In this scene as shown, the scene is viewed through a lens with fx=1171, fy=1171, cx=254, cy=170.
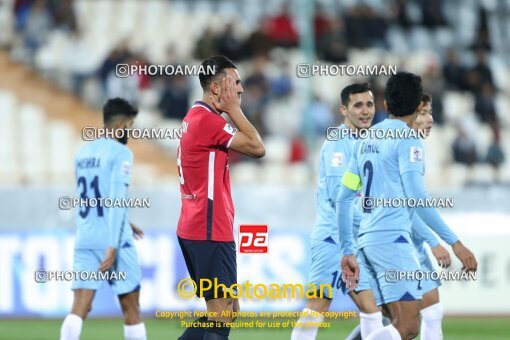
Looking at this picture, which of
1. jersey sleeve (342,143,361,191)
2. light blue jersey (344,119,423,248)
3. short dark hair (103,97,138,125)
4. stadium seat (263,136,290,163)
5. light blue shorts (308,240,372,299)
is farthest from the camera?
stadium seat (263,136,290,163)

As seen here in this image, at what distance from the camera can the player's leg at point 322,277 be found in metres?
9.30

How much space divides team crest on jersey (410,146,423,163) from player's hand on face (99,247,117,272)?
9.21ft

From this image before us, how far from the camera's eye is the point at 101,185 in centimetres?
975

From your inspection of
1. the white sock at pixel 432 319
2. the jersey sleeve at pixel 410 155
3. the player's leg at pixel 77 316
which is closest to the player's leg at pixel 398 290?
the jersey sleeve at pixel 410 155

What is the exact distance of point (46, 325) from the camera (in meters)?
13.9

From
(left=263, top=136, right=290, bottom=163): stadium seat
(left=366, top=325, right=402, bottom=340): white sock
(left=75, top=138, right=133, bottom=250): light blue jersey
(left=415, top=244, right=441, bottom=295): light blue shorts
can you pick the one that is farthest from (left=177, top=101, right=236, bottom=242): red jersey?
(left=263, top=136, right=290, bottom=163): stadium seat

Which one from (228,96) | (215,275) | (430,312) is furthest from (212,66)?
(430,312)

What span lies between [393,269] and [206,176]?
1442mm

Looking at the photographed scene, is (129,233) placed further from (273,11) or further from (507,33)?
(507,33)

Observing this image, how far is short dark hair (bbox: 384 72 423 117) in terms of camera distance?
8.21m

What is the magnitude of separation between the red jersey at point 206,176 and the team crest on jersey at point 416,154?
123 centimetres

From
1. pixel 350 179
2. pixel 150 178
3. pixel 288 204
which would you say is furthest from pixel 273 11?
pixel 350 179

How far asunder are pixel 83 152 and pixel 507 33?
48.9 feet

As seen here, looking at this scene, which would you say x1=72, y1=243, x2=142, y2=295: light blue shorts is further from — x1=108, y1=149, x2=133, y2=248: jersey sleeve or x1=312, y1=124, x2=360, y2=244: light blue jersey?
x1=312, y1=124, x2=360, y2=244: light blue jersey
